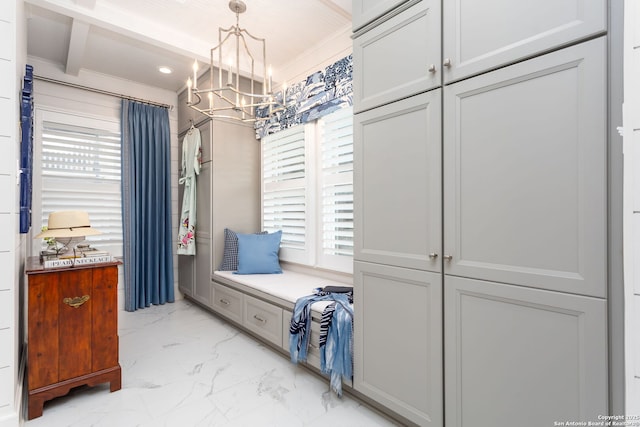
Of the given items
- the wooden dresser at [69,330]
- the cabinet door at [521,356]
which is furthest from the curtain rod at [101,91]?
the cabinet door at [521,356]

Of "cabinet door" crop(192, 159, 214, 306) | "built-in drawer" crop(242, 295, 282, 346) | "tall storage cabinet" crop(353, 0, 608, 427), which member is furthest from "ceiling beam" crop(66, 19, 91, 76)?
"built-in drawer" crop(242, 295, 282, 346)

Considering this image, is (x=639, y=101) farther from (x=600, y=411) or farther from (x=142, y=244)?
(x=142, y=244)

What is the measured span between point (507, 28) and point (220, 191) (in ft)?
9.80

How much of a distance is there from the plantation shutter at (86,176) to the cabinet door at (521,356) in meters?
3.79

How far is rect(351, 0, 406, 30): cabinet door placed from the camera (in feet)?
5.40

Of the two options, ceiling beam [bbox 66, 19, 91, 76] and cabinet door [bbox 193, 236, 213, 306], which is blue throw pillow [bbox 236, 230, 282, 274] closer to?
cabinet door [bbox 193, 236, 213, 306]

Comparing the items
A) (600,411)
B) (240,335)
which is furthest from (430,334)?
(240,335)

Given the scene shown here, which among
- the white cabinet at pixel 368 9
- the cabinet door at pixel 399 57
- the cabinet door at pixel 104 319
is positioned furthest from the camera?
the cabinet door at pixel 104 319

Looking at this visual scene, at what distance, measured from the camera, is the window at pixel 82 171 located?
133 inches

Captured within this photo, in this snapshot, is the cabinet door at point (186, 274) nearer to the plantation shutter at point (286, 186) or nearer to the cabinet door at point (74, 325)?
the plantation shutter at point (286, 186)

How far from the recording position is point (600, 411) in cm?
108

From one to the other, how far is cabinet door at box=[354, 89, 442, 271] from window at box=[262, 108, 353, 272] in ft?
2.98

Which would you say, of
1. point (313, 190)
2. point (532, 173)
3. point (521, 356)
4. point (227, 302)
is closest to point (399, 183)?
point (532, 173)

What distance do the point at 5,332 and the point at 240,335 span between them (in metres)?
1.72
